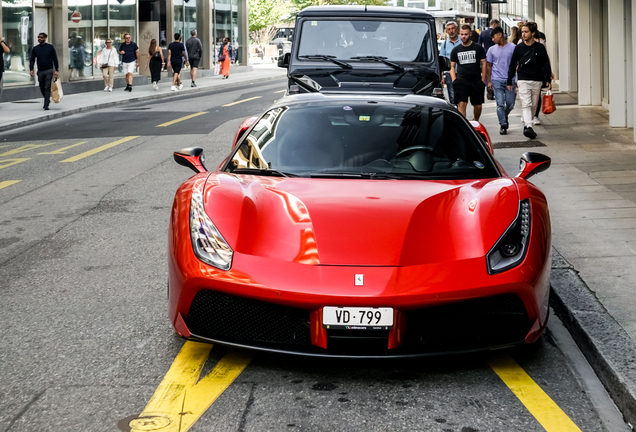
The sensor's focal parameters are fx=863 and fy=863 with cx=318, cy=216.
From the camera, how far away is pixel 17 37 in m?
27.0

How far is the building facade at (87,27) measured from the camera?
2709 centimetres

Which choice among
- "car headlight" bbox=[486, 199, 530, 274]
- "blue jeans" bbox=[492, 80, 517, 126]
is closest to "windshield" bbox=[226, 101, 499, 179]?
"car headlight" bbox=[486, 199, 530, 274]

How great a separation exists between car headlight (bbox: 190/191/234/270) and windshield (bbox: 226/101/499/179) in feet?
2.24

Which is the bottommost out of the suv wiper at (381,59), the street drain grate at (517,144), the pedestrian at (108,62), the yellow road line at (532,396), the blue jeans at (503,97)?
the yellow road line at (532,396)

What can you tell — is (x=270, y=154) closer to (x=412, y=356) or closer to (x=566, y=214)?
(x=412, y=356)

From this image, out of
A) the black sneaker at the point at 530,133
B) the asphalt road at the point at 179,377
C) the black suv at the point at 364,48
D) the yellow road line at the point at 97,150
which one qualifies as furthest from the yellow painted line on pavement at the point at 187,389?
the black sneaker at the point at 530,133

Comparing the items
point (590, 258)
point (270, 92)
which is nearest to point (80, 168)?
point (590, 258)

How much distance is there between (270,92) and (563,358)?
2670cm

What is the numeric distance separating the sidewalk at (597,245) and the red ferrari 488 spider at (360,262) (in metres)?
0.44

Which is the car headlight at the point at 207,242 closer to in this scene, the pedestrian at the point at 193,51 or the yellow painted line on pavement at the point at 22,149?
the yellow painted line on pavement at the point at 22,149

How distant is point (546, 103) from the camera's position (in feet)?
49.2

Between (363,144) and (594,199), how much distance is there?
14.0 feet

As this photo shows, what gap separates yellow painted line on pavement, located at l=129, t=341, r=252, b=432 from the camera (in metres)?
3.65

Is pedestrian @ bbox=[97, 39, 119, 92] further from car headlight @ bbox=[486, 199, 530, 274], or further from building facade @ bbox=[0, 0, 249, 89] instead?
car headlight @ bbox=[486, 199, 530, 274]
